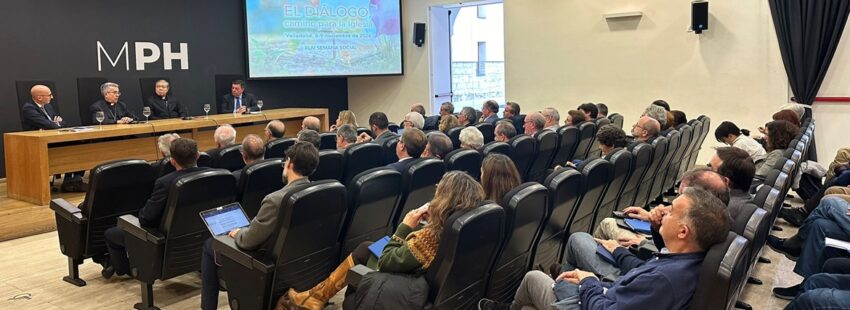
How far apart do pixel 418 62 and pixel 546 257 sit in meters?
8.75

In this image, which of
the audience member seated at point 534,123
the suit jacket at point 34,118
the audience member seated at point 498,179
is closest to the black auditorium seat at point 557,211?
the audience member seated at point 498,179

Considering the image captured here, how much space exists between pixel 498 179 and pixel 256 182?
1601 mm

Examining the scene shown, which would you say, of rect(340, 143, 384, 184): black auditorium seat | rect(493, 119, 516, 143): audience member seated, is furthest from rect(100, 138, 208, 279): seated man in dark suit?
rect(493, 119, 516, 143): audience member seated

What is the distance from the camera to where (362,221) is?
3467mm

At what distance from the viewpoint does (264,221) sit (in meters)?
2.96

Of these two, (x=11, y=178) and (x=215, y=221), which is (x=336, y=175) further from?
(x=11, y=178)

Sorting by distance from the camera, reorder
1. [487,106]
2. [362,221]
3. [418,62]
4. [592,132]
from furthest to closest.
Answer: [418,62]
[487,106]
[592,132]
[362,221]

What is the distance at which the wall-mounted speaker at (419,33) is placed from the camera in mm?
11453

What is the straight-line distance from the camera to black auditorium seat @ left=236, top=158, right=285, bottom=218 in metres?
3.77

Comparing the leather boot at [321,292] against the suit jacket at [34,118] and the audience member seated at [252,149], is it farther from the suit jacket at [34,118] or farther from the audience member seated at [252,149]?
the suit jacket at [34,118]

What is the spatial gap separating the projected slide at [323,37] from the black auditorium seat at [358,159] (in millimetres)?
5745

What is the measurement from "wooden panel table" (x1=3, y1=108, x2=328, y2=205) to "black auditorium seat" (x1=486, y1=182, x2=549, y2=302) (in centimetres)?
523

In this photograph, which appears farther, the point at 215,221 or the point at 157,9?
the point at 157,9

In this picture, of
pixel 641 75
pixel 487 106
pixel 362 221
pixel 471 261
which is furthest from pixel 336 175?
pixel 641 75
